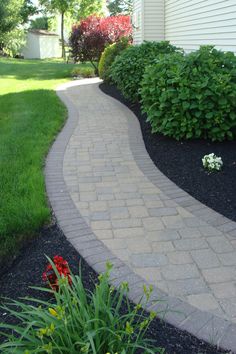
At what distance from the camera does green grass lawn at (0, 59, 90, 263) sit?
368cm

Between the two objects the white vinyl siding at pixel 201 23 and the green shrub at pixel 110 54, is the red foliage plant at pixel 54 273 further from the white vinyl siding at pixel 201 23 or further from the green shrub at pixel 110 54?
the green shrub at pixel 110 54

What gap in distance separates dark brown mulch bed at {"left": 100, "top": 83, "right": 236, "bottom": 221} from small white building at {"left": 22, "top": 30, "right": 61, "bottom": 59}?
45.4m

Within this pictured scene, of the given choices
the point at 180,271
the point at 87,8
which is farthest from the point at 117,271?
the point at 87,8

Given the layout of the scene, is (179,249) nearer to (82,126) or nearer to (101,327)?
(101,327)

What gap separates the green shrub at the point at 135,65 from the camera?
877 cm

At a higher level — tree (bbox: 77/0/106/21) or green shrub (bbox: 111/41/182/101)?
tree (bbox: 77/0/106/21)

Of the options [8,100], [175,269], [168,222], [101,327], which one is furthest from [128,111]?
[101,327]

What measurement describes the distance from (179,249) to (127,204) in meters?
1.03

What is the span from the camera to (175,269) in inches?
119

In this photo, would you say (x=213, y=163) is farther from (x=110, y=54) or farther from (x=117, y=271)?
(x=110, y=54)

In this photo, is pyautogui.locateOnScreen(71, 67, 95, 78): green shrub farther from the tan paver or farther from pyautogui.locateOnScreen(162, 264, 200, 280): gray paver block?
pyautogui.locateOnScreen(162, 264, 200, 280): gray paver block

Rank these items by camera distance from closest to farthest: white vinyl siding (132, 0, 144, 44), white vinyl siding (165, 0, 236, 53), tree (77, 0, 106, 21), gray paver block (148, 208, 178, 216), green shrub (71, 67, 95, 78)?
gray paver block (148, 208, 178, 216), white vinyl siding (165, 0, 236, 53), white vinyl siding (132, 0, 144, 44), green shrub (71, 67, 95, 78), tree (77, 0, 106, 21)

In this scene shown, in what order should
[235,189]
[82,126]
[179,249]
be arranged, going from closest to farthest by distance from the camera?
[179,249]
[235,189]
[82,126]

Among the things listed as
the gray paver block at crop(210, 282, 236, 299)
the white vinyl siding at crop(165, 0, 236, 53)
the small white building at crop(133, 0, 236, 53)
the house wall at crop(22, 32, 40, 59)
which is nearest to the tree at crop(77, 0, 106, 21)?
the house wall at crop(22, 32, 40, 59)
